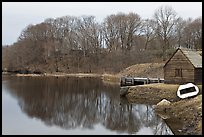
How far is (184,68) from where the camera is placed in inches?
1264

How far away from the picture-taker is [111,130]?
2038cm

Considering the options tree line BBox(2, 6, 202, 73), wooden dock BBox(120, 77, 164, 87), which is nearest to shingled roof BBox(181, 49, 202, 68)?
wooden dock BBox(120, 77, 164, 87)

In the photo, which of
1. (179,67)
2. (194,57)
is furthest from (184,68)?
(194,57)

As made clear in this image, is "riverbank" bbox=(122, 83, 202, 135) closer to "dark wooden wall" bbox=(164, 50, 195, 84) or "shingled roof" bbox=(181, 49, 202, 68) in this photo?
"dark wooden wall" bbox=(164, 50, 195, 84)

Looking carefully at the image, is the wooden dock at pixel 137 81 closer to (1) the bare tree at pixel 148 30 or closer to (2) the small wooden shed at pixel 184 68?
(2) the small wooden shed at pixel 184 68

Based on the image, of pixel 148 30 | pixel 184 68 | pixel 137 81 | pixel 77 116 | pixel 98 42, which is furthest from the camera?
pixel 98 42

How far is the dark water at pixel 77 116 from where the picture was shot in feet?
66.9

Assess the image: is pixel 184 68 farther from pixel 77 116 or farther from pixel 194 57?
pixel 77 116

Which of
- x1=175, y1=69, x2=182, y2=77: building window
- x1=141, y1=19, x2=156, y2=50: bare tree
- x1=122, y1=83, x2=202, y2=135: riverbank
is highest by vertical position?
x1=141, y1=19, x2=156, y2=50: bare tree

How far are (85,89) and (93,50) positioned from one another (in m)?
40.6

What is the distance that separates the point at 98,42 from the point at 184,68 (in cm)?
5267

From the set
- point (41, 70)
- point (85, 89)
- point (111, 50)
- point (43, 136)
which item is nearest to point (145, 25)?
point (111, 50)

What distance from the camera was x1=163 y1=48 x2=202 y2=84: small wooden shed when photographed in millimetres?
31438

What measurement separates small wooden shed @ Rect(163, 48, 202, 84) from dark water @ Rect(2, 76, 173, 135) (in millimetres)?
5919
